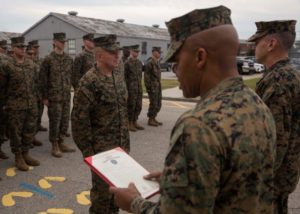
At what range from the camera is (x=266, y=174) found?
1.43 metres

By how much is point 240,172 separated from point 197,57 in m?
0.48

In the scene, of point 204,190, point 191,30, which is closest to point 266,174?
point 204,190

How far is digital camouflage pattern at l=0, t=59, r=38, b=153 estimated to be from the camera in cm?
556

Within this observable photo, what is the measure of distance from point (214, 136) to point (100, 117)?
225 centimetres

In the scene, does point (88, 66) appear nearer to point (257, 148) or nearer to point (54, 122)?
point (54, 122)

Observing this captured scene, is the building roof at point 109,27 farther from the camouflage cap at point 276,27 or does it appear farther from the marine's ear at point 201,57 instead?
the marine's ear at point 201,57

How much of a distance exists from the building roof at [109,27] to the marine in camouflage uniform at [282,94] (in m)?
31.0

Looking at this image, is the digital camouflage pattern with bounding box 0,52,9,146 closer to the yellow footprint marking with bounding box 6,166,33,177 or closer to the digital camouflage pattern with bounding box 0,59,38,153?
the digital camouflage pattern with bounding box 0,59,38,153

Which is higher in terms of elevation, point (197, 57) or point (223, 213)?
point (197, 57)

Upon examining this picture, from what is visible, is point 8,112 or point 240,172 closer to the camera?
point 240,172

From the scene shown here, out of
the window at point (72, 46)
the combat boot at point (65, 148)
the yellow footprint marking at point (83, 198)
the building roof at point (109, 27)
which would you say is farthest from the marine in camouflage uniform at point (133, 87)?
the window at point (72, 46)

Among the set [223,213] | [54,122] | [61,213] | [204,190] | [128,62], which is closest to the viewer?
[204,190]

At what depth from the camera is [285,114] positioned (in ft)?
8.65

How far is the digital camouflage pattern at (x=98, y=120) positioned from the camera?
129 inches
